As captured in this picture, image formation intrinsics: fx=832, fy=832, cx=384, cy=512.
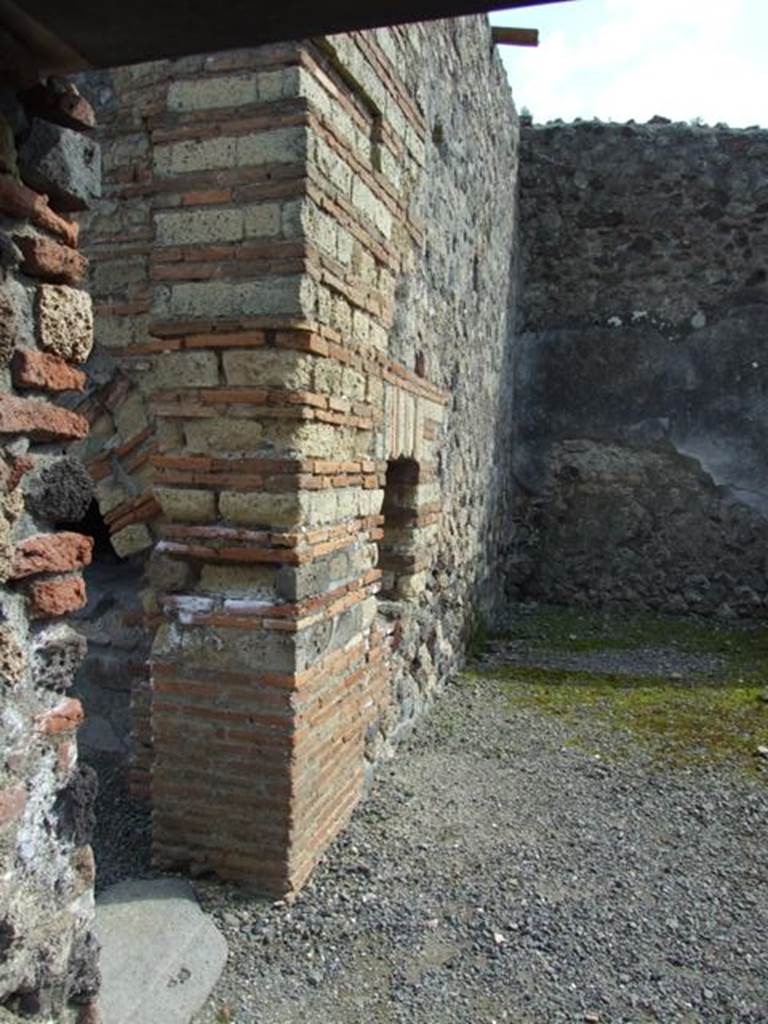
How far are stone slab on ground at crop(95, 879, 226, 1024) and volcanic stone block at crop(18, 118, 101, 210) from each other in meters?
2.29

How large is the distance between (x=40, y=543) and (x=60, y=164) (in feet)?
2.65

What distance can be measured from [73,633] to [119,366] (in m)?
2.16

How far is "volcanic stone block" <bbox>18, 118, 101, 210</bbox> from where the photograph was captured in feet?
5.67

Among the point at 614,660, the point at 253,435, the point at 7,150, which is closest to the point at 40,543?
the point at 7,150

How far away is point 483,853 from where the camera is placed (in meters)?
3.66

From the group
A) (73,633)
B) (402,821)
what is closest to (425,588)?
(402,821)

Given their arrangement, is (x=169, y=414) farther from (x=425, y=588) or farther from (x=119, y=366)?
(x=425, y=588)

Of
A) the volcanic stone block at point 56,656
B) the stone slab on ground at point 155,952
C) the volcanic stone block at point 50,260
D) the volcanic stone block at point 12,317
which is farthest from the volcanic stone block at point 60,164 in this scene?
the stone slab on ground at point 155,952

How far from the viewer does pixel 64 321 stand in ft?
5.97

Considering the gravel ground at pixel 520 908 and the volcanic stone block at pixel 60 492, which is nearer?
the volcanic stone block at pixel 60 492

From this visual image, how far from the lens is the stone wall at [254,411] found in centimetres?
307

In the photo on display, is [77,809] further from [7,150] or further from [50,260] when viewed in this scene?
[7,150]

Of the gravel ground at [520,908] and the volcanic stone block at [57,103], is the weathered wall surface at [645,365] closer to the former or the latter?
the gravel ground at [520,908]

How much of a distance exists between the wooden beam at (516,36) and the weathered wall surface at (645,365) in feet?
6.05
